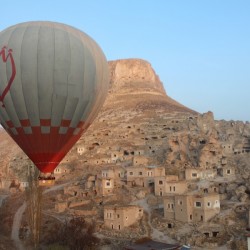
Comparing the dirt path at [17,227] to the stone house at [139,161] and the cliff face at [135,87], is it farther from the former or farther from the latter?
the cliff face at [135,87]

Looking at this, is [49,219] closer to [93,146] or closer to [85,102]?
[85,102]

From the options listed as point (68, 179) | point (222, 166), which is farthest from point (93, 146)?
point (222, 166)

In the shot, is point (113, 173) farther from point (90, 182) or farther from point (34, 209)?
point (34, 209)

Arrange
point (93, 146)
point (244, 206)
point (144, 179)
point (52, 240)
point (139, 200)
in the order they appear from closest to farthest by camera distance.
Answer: point (52, 240) < point (244, 206) < point (139, 200) < point (144, 179) < point (93, 146)

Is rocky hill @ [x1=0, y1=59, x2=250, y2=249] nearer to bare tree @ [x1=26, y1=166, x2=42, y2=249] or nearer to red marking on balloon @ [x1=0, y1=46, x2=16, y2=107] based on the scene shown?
bare tree @ [x1=26, y1=166, x2=42, y2=249]

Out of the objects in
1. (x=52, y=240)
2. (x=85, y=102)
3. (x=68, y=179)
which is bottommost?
(x=52, y=240)

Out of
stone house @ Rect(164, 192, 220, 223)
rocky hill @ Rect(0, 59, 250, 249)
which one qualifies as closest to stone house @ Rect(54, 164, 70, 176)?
rocky hill @ Rect(0, 59, 250, 249)

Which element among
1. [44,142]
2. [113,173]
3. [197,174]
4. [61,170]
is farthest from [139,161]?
[44,142]
